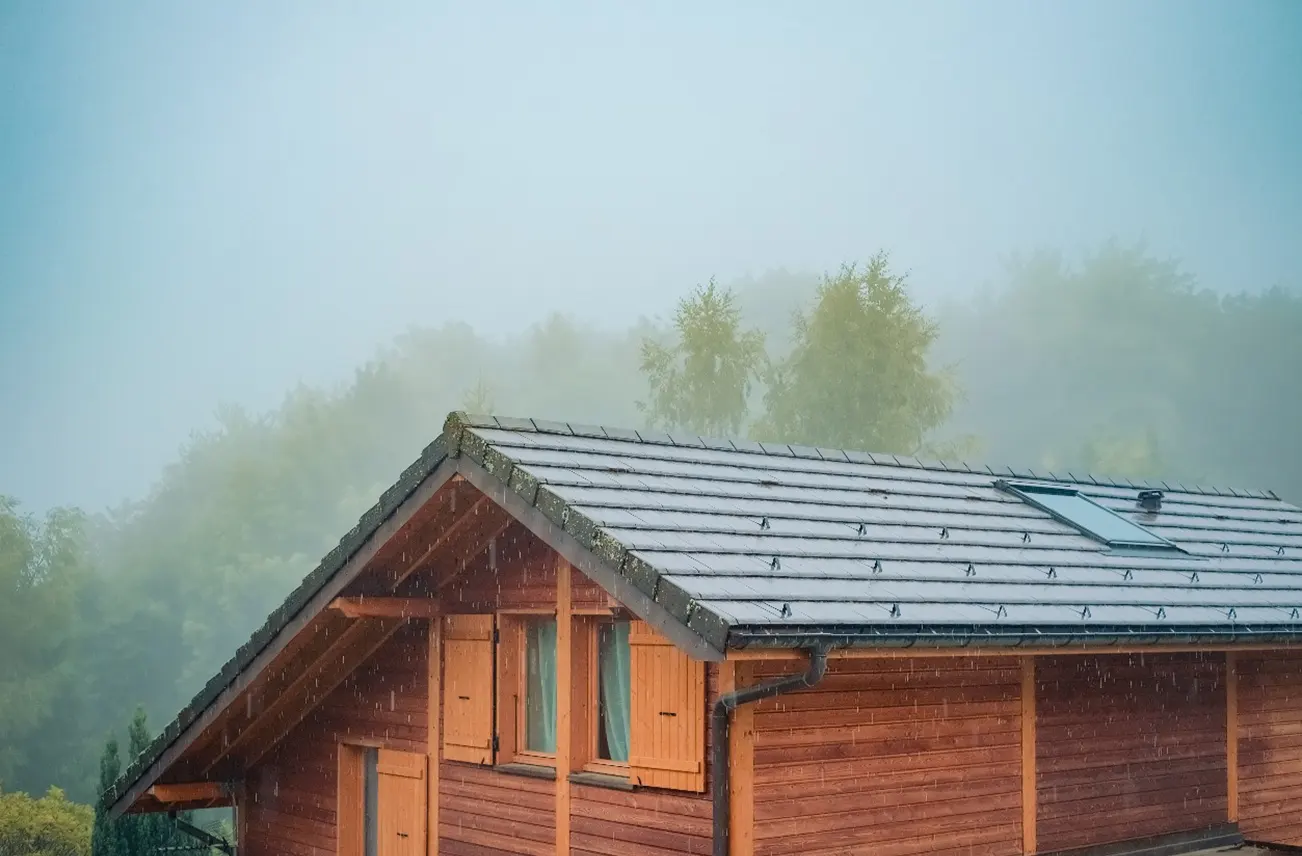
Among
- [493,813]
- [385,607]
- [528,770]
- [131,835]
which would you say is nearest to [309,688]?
[385,607]

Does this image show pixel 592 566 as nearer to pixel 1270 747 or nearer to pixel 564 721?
pixel 564 721

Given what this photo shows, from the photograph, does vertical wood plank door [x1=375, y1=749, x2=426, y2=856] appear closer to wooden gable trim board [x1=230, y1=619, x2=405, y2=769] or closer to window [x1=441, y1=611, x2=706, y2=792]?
window [x1=441, y1=611, x2=706, y2=792]

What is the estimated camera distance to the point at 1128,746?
10.2m

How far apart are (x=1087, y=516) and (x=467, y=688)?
5.55 meters

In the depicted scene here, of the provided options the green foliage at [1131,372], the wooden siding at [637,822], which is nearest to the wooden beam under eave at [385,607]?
the wooden siding at [637,822]

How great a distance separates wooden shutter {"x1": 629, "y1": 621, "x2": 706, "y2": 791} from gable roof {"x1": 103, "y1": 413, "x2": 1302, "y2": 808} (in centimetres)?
74

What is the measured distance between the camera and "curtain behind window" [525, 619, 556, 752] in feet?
31.6

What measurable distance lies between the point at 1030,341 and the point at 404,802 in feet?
229

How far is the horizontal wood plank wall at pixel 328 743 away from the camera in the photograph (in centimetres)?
1082

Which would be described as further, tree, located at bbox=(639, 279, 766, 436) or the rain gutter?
tree, located at bbox=(639, 279, 766, 436)

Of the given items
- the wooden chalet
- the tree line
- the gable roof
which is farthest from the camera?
the tree line

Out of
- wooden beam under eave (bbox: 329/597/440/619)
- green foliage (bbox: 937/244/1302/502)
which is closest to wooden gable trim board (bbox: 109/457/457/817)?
wooden beam under eave (bbox: 329/597/440/619)

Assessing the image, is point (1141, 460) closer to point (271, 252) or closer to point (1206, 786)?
point (1206, 786)

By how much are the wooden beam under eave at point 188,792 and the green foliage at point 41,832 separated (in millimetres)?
16670
